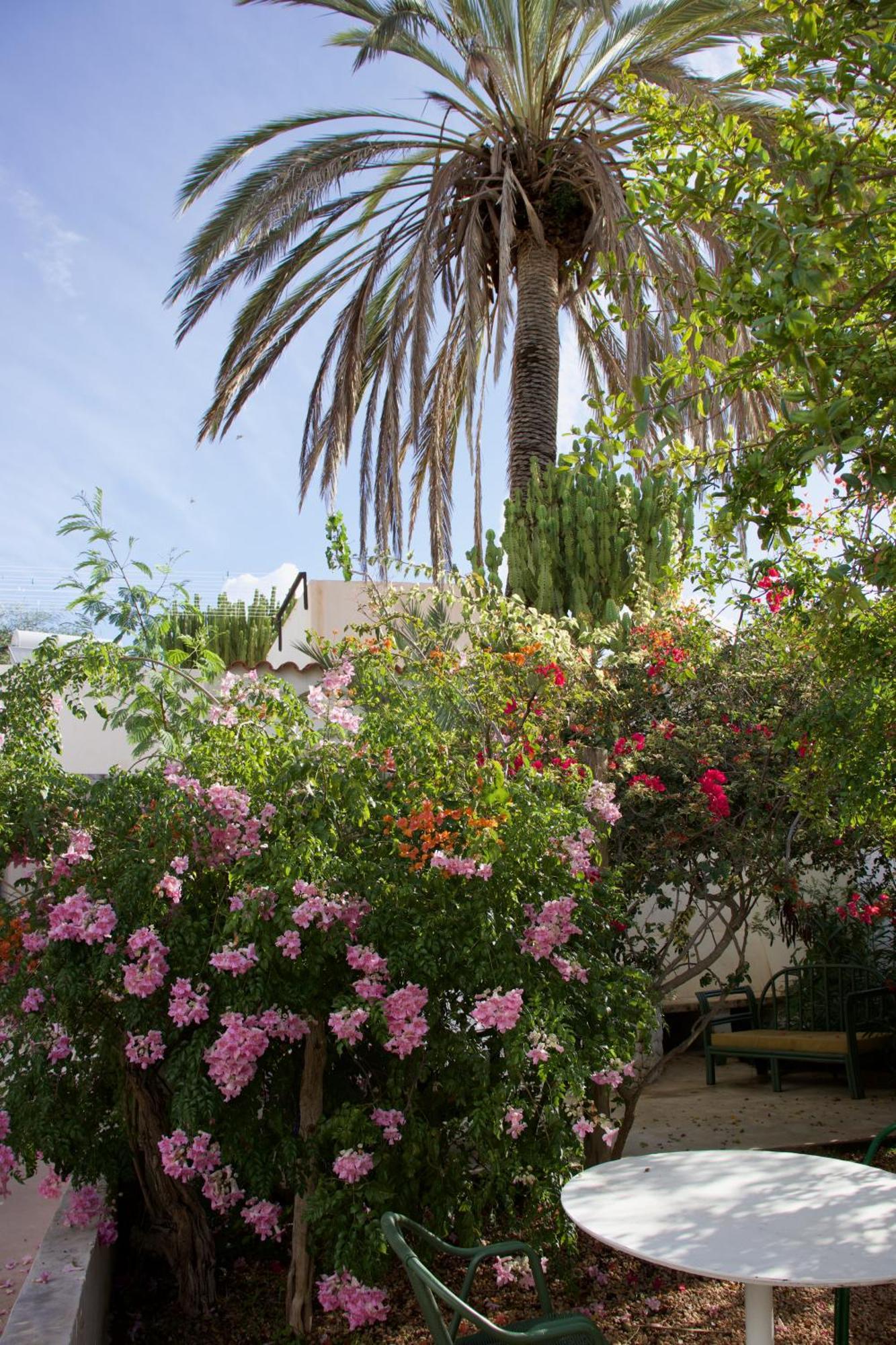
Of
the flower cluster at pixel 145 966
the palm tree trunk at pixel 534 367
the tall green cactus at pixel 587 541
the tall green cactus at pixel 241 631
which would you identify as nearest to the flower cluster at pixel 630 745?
the flower cluster at pixel 145 966

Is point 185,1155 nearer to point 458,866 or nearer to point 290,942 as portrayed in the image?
point 290,942

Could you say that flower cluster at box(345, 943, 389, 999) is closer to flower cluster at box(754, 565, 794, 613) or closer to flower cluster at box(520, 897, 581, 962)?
flower cluster at box(520, 897, 581, 962)

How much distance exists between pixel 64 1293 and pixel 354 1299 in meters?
0.83

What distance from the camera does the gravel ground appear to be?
3.45 meters

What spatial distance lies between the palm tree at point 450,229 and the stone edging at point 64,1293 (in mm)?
6468

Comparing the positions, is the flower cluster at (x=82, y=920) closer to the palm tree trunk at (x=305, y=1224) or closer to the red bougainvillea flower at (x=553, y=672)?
the palm tree trunk at (x=305, y=1224)

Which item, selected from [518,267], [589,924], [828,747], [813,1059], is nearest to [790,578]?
[828,747]

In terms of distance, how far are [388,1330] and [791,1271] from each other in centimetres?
181

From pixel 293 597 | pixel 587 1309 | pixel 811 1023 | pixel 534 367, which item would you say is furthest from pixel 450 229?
pixel 587 1309

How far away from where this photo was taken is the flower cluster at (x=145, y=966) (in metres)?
3.12

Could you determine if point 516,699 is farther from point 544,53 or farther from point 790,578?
point 544,53

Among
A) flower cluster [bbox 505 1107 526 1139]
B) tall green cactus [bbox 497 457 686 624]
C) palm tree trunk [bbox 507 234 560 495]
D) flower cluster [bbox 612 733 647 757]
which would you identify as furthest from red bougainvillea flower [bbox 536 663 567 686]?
palm tree trunk [bbox 507 234 560 495]

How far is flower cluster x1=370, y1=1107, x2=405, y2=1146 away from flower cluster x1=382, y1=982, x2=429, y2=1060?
30 cm

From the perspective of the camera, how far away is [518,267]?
1022cm
